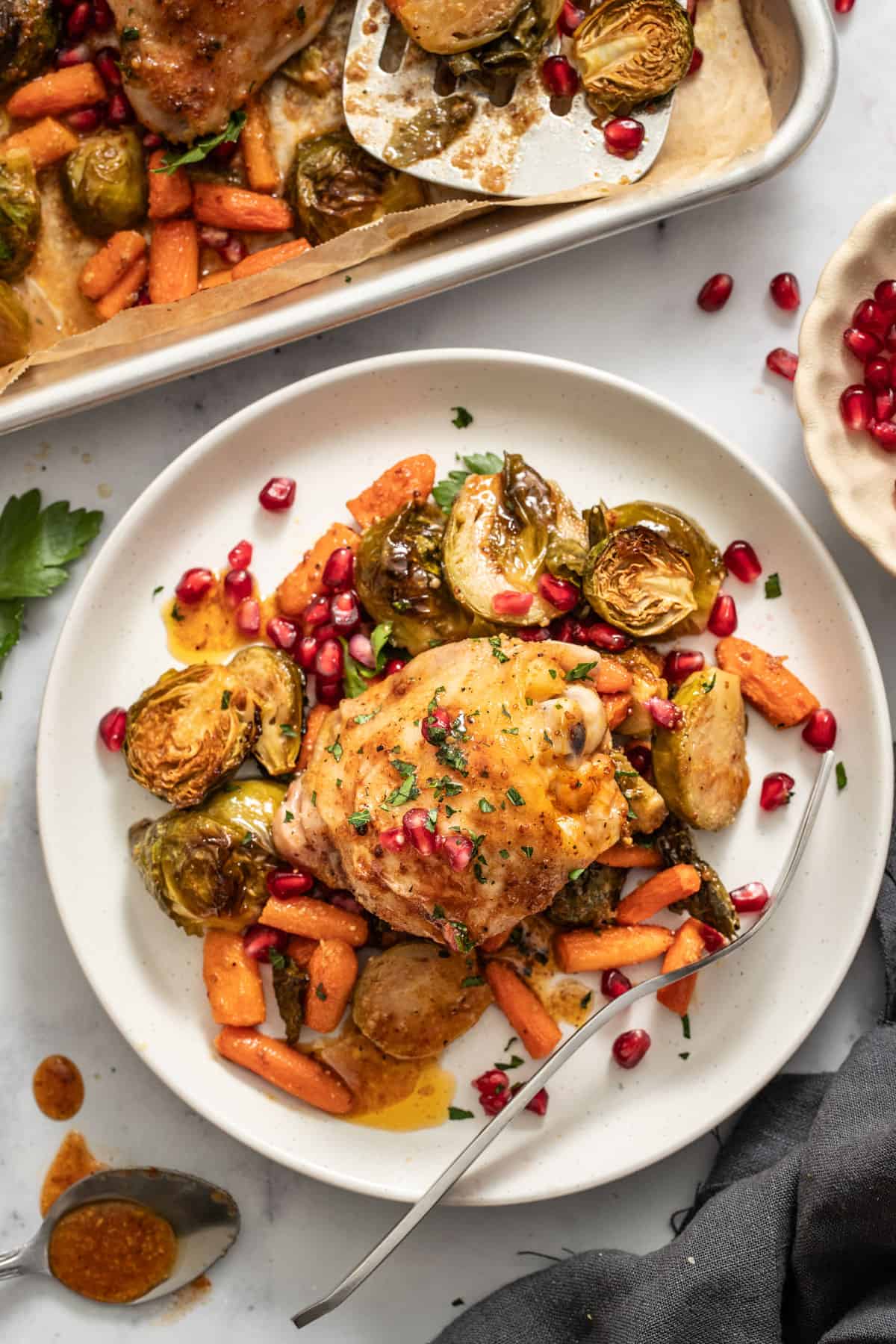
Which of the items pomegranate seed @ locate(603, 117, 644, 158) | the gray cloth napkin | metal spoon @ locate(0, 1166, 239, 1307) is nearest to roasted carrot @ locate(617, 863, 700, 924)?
the gray cloth napkin

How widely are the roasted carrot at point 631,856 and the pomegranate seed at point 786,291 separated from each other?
2327 millimetres

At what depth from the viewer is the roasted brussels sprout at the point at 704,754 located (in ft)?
14.4

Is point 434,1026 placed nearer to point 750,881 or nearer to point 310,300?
point 750,881

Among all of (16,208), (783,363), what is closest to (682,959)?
(783,363)

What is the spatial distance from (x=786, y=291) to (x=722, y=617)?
1.44 meters

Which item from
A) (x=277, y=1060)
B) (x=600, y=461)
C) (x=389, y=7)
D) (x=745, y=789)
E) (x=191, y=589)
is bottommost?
(x=277, y=1060)

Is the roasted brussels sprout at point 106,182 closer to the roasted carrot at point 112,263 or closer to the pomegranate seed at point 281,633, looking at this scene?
the roasted carrot at point 112,263

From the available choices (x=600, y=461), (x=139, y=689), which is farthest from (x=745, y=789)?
(x=139, y=689)

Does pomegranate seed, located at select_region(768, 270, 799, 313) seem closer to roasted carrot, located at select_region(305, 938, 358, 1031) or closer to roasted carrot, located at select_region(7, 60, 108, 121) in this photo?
roasted carrot, located at select_region(7, 60, 108, 121)

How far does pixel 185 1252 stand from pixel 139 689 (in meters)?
2.30

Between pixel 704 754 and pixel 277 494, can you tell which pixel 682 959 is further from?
pixel 277 494

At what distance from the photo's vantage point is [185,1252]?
15.7ft

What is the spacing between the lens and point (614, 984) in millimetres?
4578

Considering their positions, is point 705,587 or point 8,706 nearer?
point 705,587
